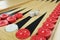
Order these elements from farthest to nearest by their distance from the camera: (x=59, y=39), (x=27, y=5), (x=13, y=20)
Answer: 1. (x=27, y=5)
2. (x=13, y=20)
3. (x=59, y=39)

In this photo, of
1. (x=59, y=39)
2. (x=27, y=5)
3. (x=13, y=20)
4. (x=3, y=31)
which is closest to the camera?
(x=59, y=39)

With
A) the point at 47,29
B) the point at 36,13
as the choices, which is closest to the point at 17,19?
the point at 36,13

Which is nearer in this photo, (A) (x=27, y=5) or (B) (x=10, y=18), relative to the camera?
(B) (x=10, y=18)

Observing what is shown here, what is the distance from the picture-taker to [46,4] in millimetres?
1151

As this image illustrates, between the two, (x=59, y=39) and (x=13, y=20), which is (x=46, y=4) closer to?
(x=13, y=20)

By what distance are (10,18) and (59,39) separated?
0.39 meters

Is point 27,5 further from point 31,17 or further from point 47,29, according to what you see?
point 47,29

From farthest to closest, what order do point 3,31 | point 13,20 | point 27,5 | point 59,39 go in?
point 27,5 → point 13,20 → point 3,31 → point 59,39

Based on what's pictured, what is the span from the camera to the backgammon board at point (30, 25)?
2.12ft

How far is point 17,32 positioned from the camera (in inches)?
26.6

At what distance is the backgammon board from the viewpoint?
646 millimetres

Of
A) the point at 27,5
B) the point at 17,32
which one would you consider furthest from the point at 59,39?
the point at 27,5

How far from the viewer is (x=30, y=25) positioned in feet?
2.56

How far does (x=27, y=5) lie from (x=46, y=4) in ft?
0.63
